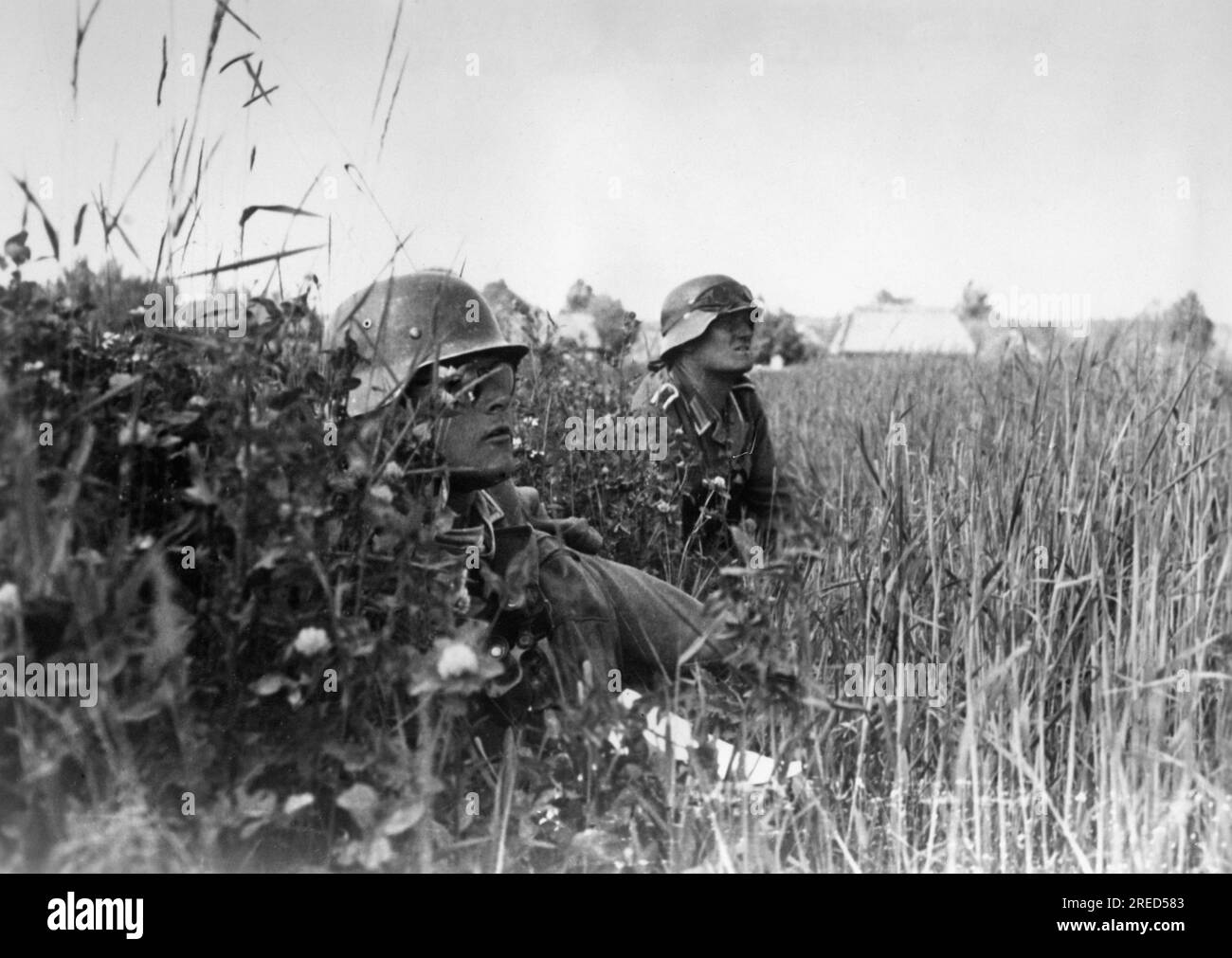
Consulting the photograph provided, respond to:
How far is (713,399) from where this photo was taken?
167 inches

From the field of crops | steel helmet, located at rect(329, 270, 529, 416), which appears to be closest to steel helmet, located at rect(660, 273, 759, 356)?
the field of crops

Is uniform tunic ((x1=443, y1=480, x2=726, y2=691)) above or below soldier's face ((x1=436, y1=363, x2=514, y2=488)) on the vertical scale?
below

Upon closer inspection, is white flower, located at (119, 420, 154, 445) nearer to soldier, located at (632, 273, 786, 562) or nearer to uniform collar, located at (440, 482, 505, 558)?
uniform collar, located at (440, 482, 505, 558)

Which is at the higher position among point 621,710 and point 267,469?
point 267,469

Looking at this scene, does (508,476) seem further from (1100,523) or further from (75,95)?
(1100,523)

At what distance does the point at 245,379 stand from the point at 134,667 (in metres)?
0.48

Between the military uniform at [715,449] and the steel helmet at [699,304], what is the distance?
143mm

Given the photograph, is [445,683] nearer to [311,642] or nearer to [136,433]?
[311,642]

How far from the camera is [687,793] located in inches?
88.6

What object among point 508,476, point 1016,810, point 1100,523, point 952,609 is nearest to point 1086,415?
point 1100,523

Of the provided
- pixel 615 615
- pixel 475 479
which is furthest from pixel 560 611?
pixel 475 479

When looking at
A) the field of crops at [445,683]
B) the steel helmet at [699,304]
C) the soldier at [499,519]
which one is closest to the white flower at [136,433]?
the field of crops at [445,683]

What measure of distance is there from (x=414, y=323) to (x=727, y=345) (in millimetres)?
1764

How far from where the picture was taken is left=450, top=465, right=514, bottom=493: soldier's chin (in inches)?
97.3
